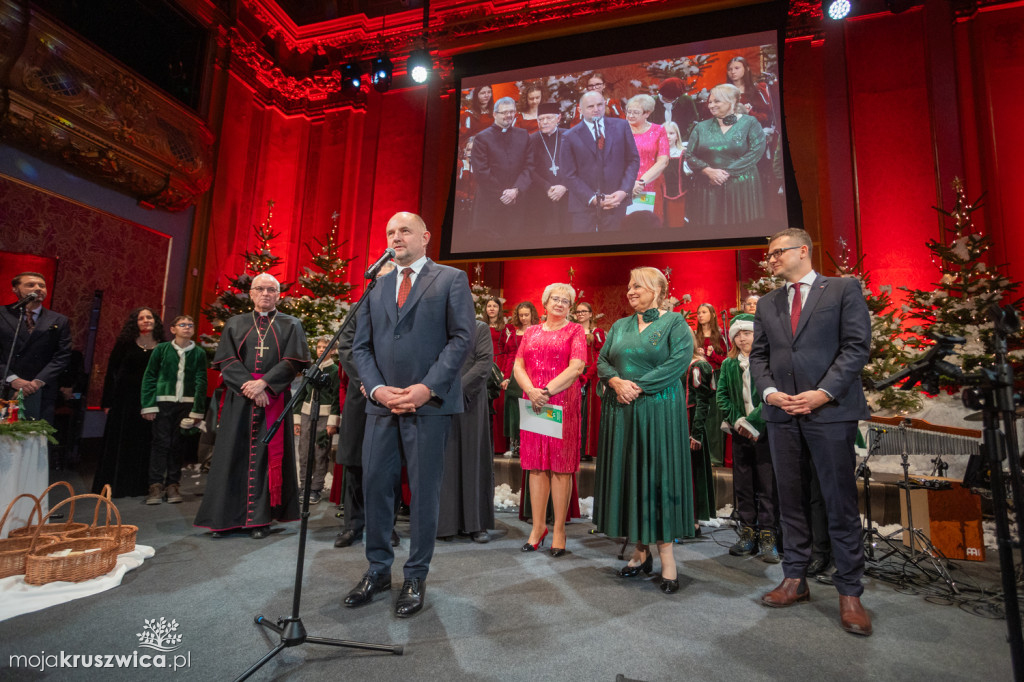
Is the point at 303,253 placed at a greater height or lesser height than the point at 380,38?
lesser

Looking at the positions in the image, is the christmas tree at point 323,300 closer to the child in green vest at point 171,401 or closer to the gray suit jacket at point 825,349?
the child in green vest at point 171,401

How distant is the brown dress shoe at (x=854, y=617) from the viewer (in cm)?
226

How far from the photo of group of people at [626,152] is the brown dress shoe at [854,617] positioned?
6156 millimetres

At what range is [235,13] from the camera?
9.58m

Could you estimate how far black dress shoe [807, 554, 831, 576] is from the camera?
10.2 ft

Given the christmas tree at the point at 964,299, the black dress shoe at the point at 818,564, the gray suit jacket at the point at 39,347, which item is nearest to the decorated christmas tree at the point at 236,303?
the gray suit jacket at the point at 39,347

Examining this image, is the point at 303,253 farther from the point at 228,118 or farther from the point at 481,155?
the point at 481,155

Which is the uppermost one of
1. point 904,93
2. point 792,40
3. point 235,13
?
point 235,13

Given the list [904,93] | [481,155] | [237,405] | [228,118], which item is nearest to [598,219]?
[481,155]

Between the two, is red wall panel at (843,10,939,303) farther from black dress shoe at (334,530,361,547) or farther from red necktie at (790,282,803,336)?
black dress shoe at (334,530,361,547)

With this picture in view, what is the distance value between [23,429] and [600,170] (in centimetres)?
755

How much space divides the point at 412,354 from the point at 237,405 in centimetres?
209

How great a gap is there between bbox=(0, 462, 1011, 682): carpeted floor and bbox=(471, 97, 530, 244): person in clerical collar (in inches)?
254

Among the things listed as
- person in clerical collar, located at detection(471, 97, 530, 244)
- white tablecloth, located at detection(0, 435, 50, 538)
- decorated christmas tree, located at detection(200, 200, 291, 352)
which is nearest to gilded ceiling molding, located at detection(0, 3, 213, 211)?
decorated christmas tree, located at detection(200, 200, 291, 352)
